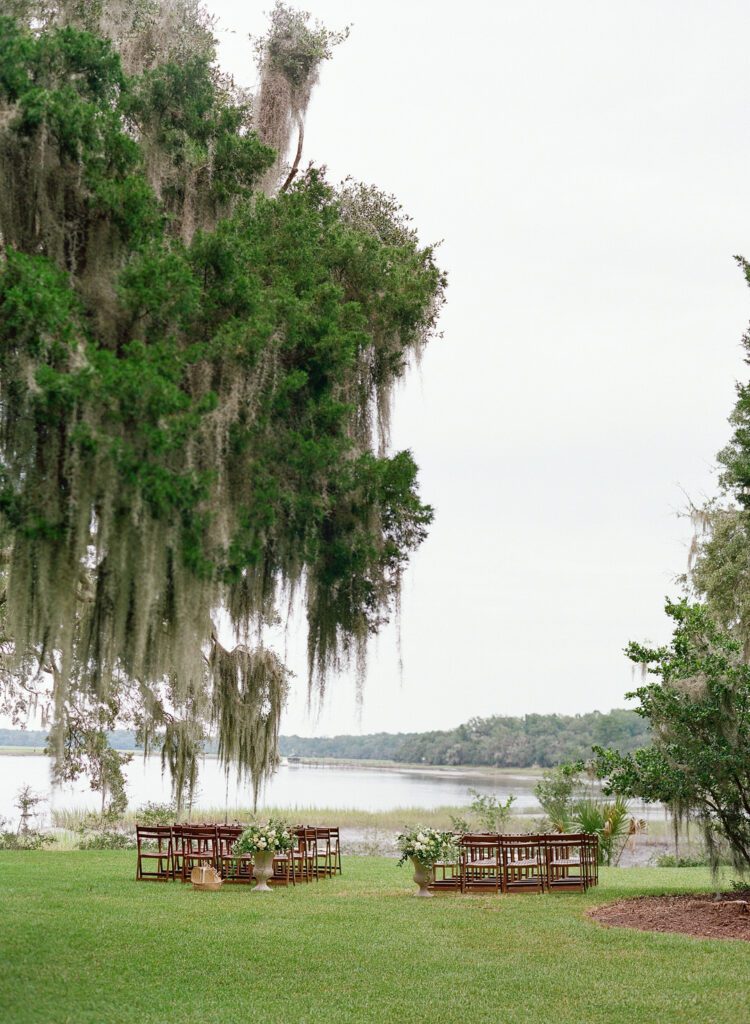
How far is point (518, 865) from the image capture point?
13.4 meters

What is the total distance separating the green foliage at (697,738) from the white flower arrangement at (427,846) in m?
2.31

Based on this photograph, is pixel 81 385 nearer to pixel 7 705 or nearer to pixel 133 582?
pixel 133 582

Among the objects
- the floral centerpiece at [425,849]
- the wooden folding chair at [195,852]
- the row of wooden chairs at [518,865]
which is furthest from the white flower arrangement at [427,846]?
the wooden folding chair at [195,852]

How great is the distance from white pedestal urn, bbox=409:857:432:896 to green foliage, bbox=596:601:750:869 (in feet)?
8.79

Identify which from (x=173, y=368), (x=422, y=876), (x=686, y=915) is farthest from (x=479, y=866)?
(x=173, y=368)

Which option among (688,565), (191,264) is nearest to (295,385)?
(191,264)

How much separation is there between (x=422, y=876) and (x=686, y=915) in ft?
11.3

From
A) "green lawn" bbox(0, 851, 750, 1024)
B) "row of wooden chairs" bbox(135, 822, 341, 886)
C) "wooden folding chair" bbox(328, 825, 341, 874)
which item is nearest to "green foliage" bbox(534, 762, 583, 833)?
"wooden folding chair" bbox(328, 825, 341, 874)

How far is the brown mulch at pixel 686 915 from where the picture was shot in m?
10.2

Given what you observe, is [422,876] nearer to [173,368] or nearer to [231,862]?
[231,862]

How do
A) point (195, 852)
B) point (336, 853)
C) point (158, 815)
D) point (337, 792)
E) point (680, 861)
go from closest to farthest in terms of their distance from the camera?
point (195, 852), point (336, 853), point (158, 815), point (680, 861), point (337, 792)

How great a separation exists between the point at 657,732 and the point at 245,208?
23.9 ft

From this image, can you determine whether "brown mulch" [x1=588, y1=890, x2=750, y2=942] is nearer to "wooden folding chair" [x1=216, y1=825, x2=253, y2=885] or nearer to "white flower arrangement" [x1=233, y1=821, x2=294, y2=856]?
"white flower arrangement" [x1=233, y1=821, x2=294, y2=856]

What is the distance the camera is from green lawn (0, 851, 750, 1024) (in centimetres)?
714
